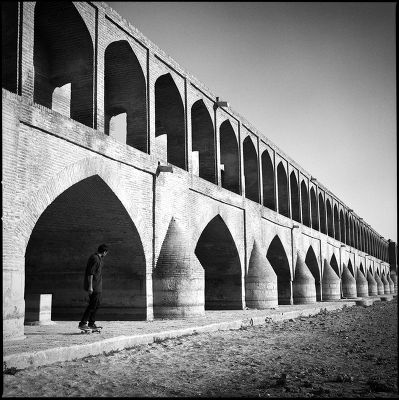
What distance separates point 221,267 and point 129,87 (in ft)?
21.8

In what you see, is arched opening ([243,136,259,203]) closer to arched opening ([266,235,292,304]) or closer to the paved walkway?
arched opening ([266,235,292,304])

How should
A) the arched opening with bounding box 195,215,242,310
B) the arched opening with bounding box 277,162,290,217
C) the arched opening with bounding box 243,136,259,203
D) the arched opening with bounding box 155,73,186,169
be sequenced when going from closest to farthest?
the arched opening with bounding box 155,73,186,169 → the arched opening with bounding box 195,215,242,310 → the arched opening with bounding box 243,136,259,203 → the arched opening with bounding box 277,162,290,217

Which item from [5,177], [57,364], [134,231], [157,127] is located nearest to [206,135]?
[157,127]

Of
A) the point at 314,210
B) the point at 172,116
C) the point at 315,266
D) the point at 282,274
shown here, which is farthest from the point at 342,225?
the point at 172,116

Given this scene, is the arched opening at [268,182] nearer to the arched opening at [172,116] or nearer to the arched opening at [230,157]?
the arched opening at [230,157]

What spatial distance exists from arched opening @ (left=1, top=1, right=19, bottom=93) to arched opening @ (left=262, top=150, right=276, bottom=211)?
13402 mm

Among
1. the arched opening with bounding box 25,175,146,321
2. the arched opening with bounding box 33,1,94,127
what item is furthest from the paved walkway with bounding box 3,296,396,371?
the arched opening with bounding box 33,1,94,127

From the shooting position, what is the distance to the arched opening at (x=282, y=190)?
22.0 meters

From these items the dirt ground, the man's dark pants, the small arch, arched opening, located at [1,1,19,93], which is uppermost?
arched opening, located at [1,1,19,93]

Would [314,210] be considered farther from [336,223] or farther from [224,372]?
[224,372]

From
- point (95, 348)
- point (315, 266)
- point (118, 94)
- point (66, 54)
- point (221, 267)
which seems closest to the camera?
point (95, 348)

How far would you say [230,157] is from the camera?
17.1 m

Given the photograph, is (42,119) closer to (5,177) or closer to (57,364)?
(5,177)

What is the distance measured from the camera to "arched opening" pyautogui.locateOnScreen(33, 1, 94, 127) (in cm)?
988
